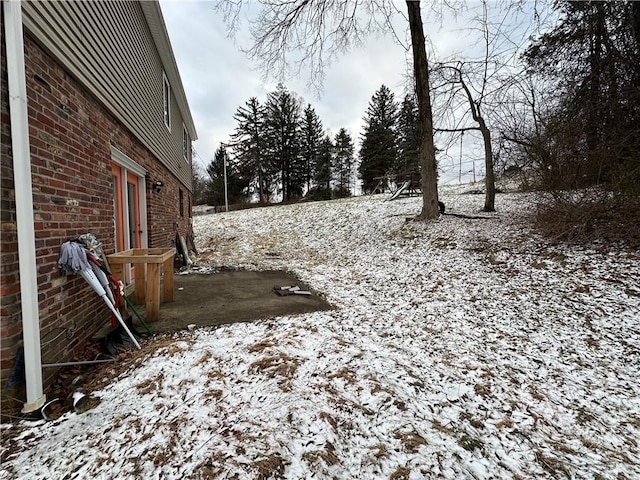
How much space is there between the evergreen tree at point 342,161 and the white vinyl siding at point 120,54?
72.1ft

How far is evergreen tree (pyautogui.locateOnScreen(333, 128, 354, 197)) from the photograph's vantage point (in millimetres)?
29266

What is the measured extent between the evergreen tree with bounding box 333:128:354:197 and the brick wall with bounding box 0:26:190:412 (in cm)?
2673

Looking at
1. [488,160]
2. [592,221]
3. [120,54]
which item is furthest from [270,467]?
[488,160]

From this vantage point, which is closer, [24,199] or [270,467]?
[270,467]

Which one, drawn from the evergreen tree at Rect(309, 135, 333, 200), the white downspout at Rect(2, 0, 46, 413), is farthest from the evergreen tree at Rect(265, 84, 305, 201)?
the white downspout at Rect(2, 0, 46, 413)

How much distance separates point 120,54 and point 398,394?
5.76 m

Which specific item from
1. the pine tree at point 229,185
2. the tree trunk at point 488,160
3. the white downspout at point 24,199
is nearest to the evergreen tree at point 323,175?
the pine tree at point 229,185

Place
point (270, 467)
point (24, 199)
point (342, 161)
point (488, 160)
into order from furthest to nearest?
point (342, 161) → point (488, 160) → point (24, 199) → point (270, 467)

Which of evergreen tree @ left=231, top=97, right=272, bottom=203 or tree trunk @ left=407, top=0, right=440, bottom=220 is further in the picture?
evergreen tree @ left=231, top=97, right=272, bottom=203

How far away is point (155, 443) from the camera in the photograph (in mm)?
1785

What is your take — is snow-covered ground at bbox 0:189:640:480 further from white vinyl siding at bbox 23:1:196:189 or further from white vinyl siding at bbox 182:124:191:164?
white vinyl siding at bbox 182:124:191:164

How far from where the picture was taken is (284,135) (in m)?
28.6

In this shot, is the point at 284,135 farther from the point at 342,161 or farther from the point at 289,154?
the point at 342,161

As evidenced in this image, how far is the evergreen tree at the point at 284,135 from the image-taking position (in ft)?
92.5
